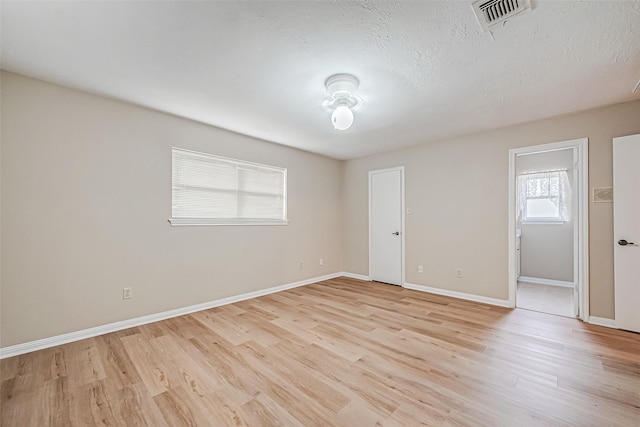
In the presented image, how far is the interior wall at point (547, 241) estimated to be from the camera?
4.66 metres

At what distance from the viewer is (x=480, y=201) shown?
3.88 m

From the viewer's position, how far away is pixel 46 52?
204cm

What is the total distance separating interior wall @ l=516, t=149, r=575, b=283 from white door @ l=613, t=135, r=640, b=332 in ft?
6.75

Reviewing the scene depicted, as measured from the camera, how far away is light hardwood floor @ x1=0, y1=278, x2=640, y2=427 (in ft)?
5.30

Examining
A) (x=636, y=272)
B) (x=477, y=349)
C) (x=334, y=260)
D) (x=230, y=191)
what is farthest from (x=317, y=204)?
(x=636, y=272)

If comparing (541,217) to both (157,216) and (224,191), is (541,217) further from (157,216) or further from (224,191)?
(157,216)

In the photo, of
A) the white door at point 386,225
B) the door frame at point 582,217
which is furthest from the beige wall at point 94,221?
the door frame at point 582,217

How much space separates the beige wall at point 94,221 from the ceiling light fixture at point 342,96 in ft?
6.32

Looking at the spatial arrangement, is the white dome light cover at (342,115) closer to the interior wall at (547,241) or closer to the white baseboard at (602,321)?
the white baseboard at (602,321)

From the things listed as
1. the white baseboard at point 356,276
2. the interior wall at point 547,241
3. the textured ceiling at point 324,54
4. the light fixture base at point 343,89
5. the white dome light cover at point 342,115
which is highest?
the textured ceiling at point 324,54

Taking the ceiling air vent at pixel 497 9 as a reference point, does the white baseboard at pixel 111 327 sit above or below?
below

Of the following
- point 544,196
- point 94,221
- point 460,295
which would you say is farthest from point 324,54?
point 544,196

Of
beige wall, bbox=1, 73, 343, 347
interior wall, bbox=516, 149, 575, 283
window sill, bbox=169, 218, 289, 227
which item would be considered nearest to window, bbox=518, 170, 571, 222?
interior wall, bbox=516, 149, 575, 283

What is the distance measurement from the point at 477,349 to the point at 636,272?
2006 mm
